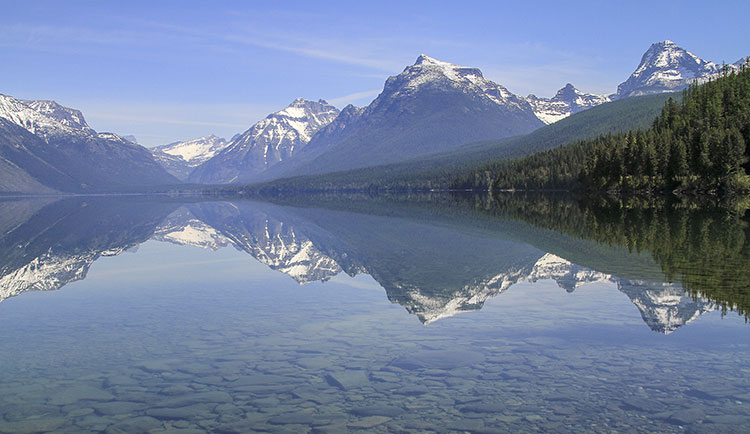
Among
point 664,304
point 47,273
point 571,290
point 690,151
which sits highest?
point 690,151

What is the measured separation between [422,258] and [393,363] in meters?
26.3

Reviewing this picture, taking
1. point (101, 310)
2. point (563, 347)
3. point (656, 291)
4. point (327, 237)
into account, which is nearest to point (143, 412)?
point (563, 347)

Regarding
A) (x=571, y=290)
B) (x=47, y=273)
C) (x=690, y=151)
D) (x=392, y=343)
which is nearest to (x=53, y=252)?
(x=47, y=273)

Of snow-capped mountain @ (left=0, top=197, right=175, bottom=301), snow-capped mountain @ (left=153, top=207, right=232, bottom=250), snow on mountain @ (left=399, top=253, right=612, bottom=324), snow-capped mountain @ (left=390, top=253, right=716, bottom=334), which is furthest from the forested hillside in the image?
snow-capped mountain @ (left=0, top=197, right=175, bottom=301)

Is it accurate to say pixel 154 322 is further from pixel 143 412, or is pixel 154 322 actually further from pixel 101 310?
pixel 143 412

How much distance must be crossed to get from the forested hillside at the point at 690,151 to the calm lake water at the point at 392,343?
80436 mm

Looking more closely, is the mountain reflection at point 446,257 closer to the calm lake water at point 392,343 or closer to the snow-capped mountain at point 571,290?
the snow-capped mountain at point 571,290

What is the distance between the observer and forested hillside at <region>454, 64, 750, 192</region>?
113 meters

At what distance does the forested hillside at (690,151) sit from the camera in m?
113

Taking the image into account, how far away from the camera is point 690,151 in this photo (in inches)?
4727

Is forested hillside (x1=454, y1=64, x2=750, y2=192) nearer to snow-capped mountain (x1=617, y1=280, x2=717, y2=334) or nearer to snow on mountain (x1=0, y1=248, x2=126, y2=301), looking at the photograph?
snow-capped mountain (x1=617, y1=280, x2=717, y2=334)

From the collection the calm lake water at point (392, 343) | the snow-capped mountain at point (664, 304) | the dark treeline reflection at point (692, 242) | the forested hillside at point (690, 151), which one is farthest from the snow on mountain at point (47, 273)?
the forested hillside at point (690, 151)

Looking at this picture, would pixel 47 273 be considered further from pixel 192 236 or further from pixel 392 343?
pixel 192 236

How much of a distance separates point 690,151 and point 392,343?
393ft
